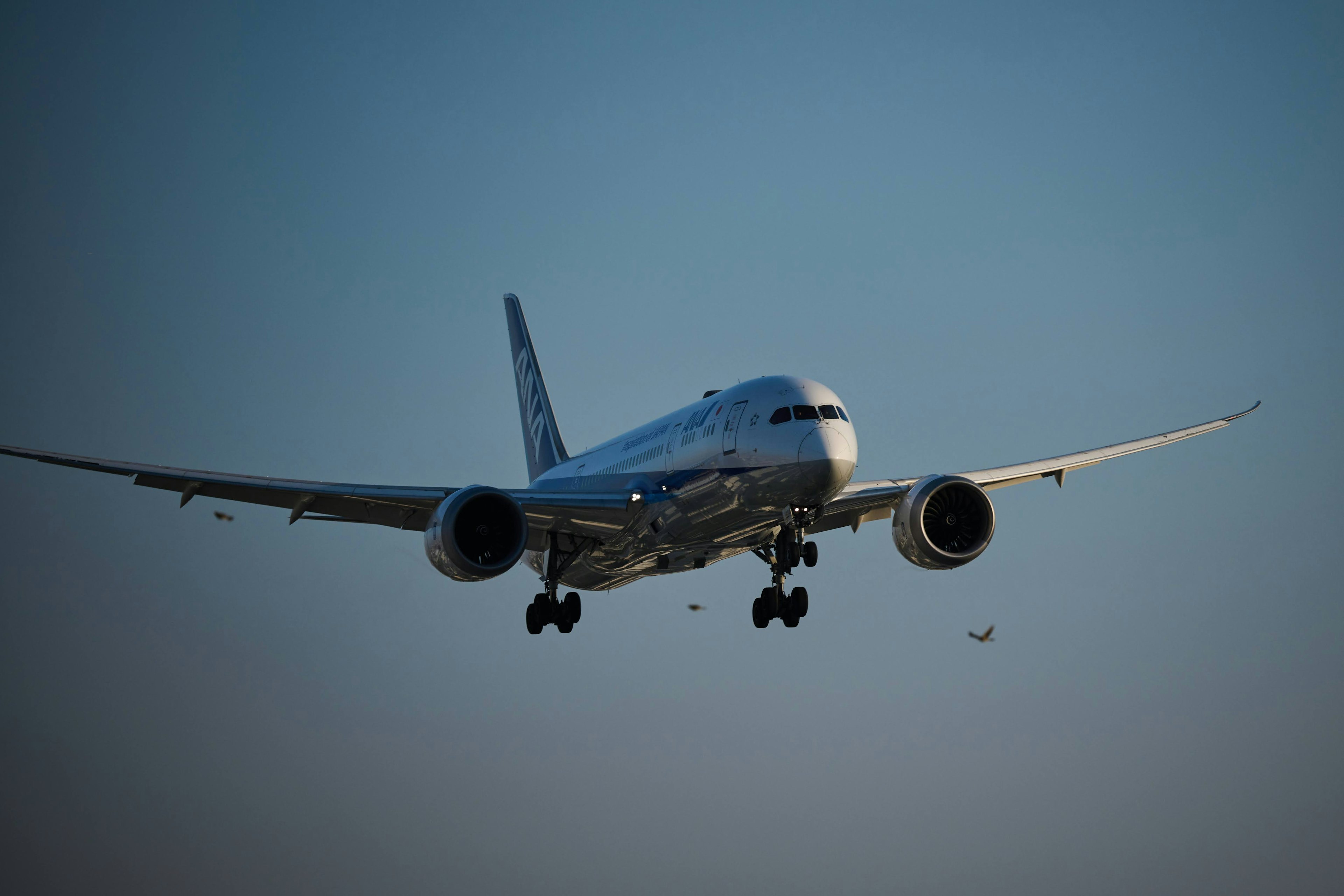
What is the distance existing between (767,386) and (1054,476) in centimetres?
1261

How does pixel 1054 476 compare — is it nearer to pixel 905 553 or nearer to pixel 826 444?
pixel 905 553

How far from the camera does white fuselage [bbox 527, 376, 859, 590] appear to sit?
968 inches

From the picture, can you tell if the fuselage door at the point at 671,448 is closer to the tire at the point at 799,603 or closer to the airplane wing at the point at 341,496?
the airplane wing at the point at 341,496

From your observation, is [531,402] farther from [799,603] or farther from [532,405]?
[799,603]

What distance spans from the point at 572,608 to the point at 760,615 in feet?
21.3

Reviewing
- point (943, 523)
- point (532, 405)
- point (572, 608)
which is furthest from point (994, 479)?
point (532, 405)

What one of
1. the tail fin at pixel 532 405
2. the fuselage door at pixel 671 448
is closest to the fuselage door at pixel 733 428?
the fuselage door at pixel 671 448

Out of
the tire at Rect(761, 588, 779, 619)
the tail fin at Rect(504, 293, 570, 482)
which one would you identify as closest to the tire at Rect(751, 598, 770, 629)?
the tire at Rect(761, 588, 779, 619)

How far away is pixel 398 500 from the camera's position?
2923 centimetres

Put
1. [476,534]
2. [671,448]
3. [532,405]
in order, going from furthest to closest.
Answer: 1. [532,405]
2. [671,448]
3. [476,534]

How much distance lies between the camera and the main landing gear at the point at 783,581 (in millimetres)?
26641

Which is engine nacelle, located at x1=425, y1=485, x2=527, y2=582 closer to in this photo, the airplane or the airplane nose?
the airplane

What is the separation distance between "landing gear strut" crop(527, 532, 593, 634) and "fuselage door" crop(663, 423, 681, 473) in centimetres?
529

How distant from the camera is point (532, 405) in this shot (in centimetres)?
5119
